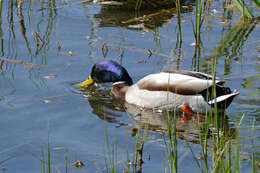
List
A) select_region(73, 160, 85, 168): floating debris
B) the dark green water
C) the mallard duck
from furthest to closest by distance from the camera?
the mallard duck
the dark green water
select_region(73, 160, 85, 168): floating debris

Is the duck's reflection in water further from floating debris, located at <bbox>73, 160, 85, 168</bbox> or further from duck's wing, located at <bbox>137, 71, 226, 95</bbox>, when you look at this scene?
floating debris, located at <bbox>73, 160, 85, 168</bbox>

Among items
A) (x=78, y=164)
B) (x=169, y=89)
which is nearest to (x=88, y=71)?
(x=169, y=89)

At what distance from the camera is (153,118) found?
739 cm

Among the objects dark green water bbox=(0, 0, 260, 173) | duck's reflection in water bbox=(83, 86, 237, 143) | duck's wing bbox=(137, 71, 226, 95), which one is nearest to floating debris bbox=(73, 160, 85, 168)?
dark green water bbox=(0, 0, 260, 173)

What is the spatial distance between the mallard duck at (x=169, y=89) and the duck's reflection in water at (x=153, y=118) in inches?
3.8

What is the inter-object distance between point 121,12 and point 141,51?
85.5 inches

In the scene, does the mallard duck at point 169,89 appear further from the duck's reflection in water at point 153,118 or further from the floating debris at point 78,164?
the floating debris at point 78,164

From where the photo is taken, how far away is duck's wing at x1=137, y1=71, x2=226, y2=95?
732 cm

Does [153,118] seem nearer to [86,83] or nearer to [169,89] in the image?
[169,89]

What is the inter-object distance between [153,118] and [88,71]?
62.5 inches

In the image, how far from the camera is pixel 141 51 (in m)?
8.99

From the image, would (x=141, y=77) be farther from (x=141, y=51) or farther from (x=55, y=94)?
(x=55, y=94)

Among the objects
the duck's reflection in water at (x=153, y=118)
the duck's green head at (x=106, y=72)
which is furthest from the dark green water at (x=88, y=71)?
the duck's green head at (x=106, y=72)

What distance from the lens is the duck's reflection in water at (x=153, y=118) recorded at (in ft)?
22.0
